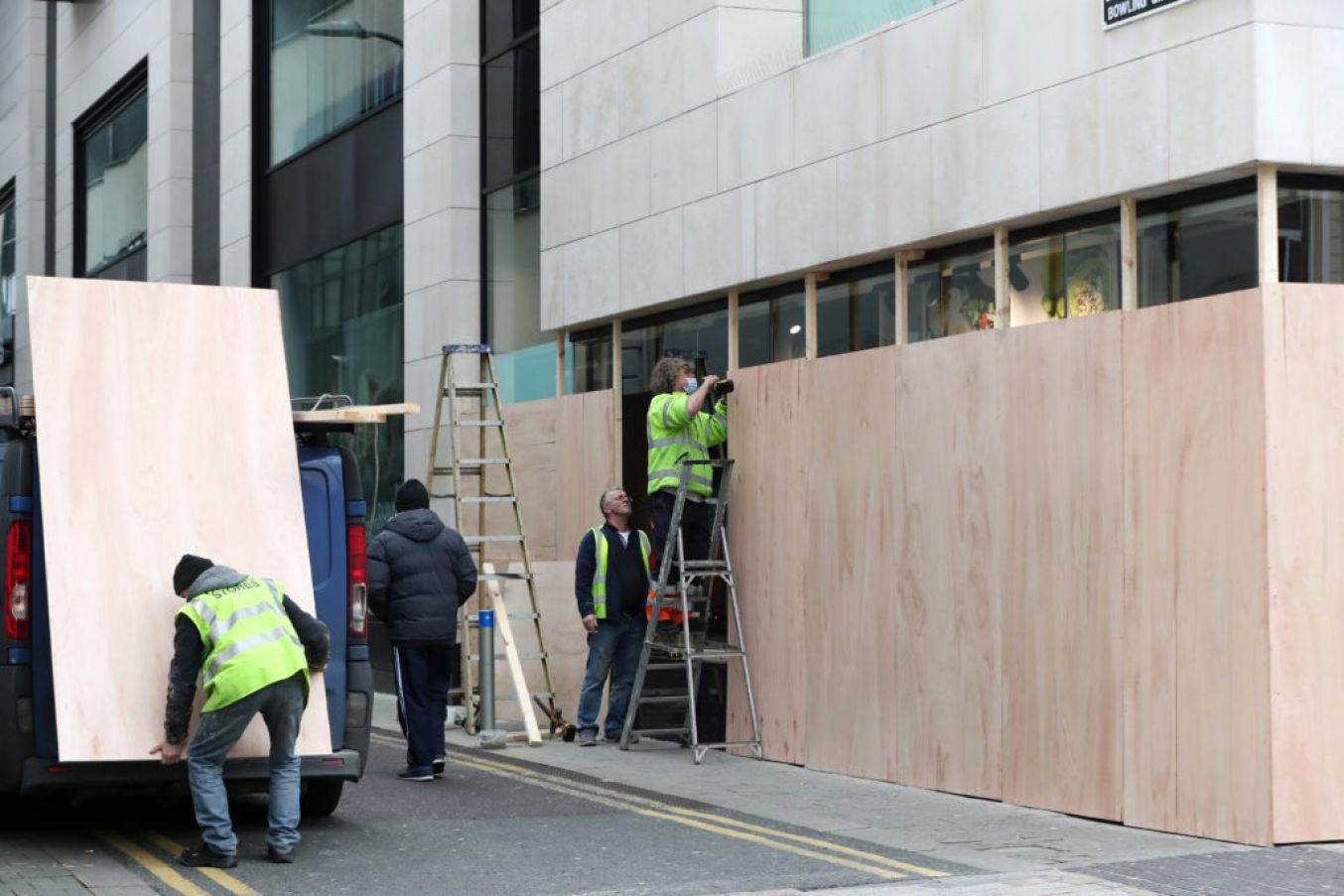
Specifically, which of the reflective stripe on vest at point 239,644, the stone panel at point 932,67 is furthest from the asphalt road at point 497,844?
the stone panel at point 932,67

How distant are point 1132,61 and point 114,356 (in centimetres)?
588

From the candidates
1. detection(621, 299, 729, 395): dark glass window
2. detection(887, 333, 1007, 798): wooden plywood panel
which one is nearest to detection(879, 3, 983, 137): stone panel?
detection(887, 333, 1007, 798): wooden plywood panel

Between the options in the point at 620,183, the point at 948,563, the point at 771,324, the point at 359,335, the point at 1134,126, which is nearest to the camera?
the point at 1134,126

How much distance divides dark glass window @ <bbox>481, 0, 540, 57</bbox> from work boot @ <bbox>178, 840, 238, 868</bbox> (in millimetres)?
11674

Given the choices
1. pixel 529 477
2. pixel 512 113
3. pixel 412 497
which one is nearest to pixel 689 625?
pixel 412 497

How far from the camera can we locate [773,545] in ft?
45.2

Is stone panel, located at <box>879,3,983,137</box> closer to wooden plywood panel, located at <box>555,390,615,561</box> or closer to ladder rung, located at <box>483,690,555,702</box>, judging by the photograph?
wooden plywood panel, located at <box>555,390,615,561</box>

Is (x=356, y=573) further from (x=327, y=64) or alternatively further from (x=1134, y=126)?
(x=327, y=64)

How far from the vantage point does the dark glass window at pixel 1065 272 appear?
11328 millimetres

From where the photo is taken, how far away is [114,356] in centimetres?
1020

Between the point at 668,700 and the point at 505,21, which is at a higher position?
the point at 505,21

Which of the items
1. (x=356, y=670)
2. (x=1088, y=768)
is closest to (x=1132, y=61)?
(x=1088, y=768)

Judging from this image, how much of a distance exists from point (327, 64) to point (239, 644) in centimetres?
1647

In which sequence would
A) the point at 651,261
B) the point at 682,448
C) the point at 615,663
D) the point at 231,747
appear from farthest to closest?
1. the point at 651,261
2. the point at 615,663
3. the point at 682,448
4. the point at 231,747
